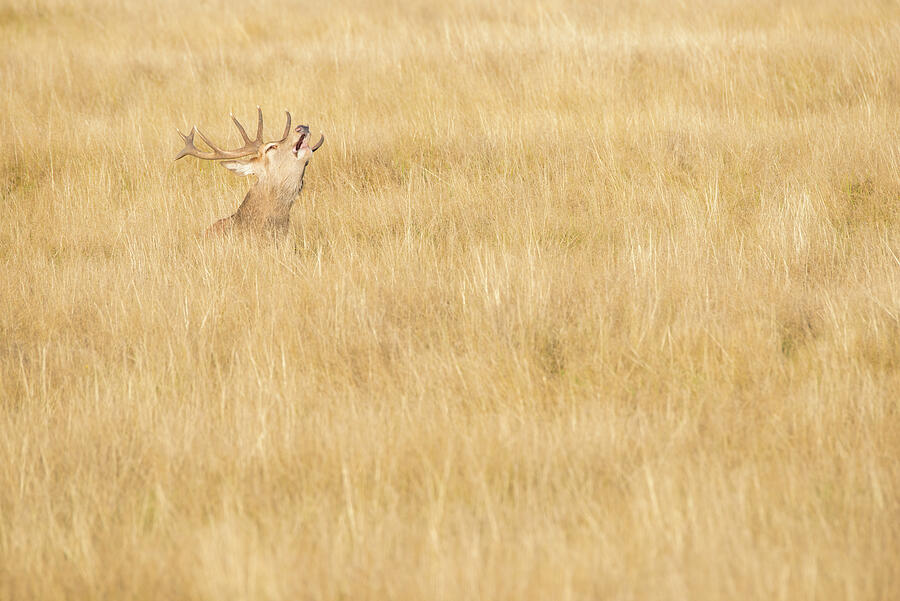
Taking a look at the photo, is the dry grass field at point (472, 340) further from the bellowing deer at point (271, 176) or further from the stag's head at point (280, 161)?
the stag's head at point (280, 161)

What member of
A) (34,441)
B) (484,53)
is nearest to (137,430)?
(34,441)

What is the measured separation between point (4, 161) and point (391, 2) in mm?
6394

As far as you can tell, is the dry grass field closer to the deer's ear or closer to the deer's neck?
the deer's neck

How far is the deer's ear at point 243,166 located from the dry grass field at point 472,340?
441 millimetres

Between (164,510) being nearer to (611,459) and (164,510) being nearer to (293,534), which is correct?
(293,534)

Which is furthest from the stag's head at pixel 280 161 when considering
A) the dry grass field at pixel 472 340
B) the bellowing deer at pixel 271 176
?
the dry grass field at pixel 472 340

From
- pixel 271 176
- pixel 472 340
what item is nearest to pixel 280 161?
pixel 271 176

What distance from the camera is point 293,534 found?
2.22m

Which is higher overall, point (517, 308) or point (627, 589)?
point (517, 308)

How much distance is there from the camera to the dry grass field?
2127mm

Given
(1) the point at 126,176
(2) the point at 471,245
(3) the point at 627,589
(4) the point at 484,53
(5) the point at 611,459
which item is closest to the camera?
(3) the point at 627,589

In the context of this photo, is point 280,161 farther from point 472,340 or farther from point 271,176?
point 472,340

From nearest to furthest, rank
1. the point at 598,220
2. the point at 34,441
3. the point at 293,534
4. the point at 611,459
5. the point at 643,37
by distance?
the point at 293,534
the point at 611,459
the point at 34,441
the point at 598,220
the point at 643,37

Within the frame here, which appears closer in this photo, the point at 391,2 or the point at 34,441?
the point at 34,441
